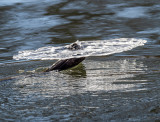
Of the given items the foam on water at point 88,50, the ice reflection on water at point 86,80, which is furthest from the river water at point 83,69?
the foam on water at point 88,50

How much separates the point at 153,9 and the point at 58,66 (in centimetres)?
329

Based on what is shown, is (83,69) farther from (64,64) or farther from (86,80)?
(86,80)

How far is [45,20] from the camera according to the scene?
5.85 meters

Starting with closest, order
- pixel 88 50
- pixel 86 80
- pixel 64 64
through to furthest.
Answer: pixel 86 80 < pixel 88 50 < pixel 64 64

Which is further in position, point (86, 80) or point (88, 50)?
point (88, 50)

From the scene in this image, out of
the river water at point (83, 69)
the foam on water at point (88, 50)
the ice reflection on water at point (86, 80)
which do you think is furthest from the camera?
the foam on water at point (88, 50)

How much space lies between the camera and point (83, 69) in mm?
3266

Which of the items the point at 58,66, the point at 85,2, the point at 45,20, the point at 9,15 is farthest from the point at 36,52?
the point at 85,2

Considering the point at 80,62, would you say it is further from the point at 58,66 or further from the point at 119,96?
the point at 119,96

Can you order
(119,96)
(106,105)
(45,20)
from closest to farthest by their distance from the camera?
(106,105) < (119,96) < (45,20)

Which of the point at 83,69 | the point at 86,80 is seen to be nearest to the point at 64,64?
the point at 83,69

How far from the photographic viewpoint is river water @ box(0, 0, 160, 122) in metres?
2.21

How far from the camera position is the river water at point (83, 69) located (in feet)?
7.23

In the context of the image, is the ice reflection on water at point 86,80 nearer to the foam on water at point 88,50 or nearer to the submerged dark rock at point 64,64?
the submerged dark rock at point 64,64
